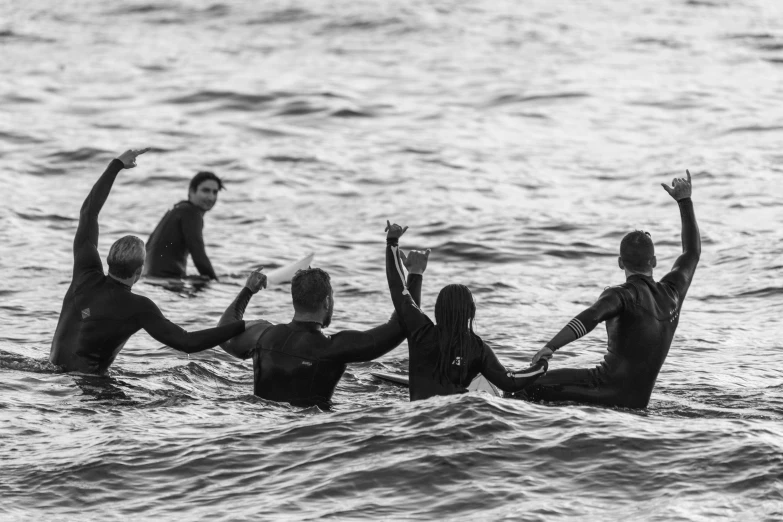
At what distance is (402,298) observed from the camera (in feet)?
Answer: 35.6

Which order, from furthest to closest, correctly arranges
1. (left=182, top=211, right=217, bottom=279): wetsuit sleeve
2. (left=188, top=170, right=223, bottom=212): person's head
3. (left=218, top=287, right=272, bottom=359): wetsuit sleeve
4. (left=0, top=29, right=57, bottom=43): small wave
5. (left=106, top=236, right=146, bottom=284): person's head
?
(left=0, top=29, right=57, bottom=43): small wave, (left=182, top=211, right=217, bottom=279): wetsuit sleeve, (left=188, top=170, right=223, bottom=212): person's head, (left=106, top=236, right=146, bottom=284): person's head, (left=218, top=287, right=272, bottom=359): wetsuit sleeve

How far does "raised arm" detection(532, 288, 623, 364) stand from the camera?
34.9 ft

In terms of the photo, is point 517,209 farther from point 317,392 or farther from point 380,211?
point 317,392

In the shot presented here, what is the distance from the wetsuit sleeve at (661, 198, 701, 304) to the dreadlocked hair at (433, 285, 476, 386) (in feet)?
7.55

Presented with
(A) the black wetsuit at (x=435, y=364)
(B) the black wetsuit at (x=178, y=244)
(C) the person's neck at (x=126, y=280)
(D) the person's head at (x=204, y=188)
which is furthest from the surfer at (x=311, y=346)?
(B) the black wetsuit at (x=178, y=244)

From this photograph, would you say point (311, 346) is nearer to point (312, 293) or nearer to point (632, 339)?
point (312, 293)

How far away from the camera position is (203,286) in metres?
17.6

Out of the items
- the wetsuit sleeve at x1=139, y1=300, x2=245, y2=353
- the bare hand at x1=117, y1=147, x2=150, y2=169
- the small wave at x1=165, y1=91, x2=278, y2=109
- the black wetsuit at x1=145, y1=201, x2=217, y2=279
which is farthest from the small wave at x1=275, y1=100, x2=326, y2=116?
the wetsuit sleeve at x1=139, y1=300, x2=245, y2=353

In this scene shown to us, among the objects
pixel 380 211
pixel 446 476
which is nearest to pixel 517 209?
pixel 380 211

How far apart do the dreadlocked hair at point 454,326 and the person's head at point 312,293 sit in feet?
3.43

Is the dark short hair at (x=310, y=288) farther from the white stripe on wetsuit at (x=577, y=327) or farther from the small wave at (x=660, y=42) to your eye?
the small wave at (x=660, y=42)

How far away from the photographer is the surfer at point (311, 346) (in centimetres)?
1094

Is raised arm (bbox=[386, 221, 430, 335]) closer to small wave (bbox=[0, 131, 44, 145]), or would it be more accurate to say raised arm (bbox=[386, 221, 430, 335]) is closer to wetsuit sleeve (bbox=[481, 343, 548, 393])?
wetsuit sleeve (bbox=[481, 343, 548, 393])

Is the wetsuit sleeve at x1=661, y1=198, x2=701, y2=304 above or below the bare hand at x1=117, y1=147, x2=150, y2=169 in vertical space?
below
